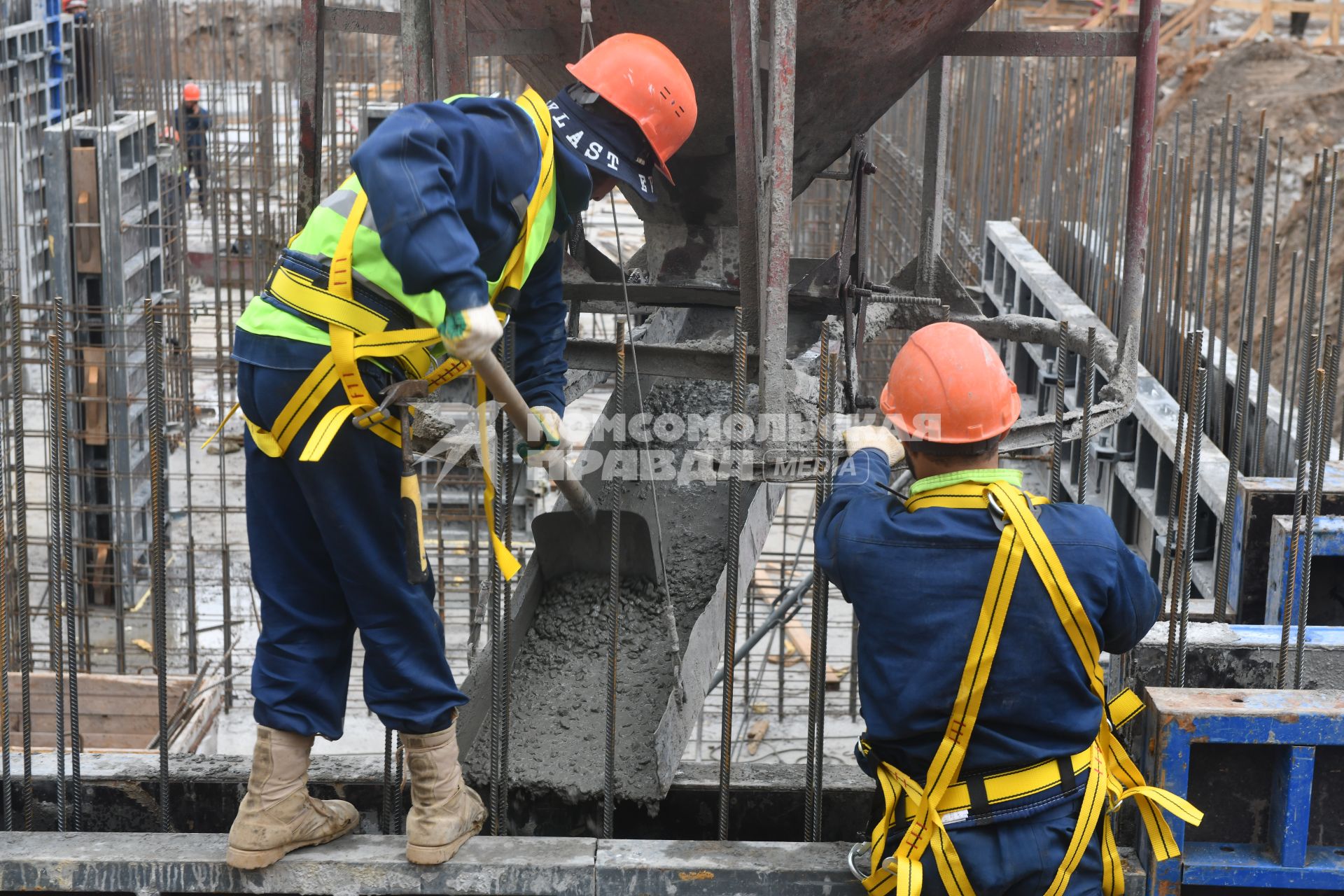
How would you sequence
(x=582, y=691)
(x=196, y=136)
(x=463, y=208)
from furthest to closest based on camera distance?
(x=196, y=136) → (x=582, y=691) → (x=463, y=208)

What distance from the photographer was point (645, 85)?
3.34 m

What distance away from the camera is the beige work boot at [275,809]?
10.3ft

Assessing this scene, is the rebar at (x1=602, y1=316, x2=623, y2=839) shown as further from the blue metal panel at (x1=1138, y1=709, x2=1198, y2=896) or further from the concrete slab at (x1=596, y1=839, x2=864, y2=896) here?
the blue metal panel at (x1=1138, y1=709, x2=1198, y2=896)

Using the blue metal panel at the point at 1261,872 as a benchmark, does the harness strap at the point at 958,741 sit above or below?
above

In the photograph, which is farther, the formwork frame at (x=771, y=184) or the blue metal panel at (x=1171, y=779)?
the formwork frame at (x=771, y=184)

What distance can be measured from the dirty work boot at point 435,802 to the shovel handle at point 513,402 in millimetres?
724

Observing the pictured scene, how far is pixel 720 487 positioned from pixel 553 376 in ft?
5.34

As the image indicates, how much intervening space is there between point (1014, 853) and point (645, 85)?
6.36ft

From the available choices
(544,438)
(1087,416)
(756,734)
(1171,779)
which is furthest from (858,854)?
(756,734)

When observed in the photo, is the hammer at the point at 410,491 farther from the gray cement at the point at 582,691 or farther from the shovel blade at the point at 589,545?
the shovel blade at the point at 589,545

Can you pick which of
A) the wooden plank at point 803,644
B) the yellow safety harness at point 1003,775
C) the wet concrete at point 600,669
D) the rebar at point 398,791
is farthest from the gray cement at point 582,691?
the wooden plank at point 803,644

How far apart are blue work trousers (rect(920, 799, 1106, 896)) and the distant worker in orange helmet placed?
7.89 metres

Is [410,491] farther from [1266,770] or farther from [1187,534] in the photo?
[1266,770]

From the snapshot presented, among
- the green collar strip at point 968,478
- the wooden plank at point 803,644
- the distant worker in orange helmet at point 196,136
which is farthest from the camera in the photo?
the distant worker in orange helmet at point 196,136
